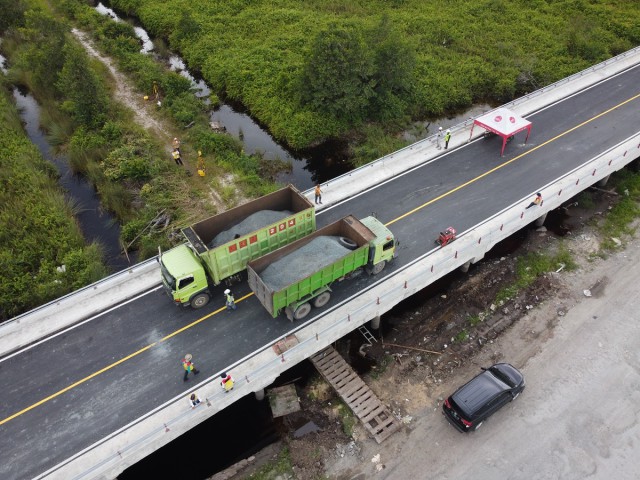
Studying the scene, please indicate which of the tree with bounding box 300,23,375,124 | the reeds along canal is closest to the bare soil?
the reeds along canal

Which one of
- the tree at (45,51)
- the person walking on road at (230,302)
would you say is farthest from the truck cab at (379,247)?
the tree at (45,51)

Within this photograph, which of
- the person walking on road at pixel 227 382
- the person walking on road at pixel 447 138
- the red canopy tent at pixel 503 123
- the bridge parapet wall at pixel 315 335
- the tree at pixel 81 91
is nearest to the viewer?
the bridge parapet wall at pixel 315 335

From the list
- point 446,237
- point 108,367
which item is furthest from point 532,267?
point 108,367

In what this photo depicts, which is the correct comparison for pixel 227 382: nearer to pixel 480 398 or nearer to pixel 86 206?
pixel 480 398

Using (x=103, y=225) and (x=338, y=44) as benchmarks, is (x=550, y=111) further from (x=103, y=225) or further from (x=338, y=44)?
(x=103, y=225)

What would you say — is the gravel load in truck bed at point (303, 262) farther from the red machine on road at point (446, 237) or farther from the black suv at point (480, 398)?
the black suv at point (480, 398)

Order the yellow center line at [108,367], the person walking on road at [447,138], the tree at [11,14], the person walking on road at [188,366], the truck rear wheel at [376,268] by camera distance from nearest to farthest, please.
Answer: the yellow center line at [108,367]
the person walking on road at [188,366]
the truck rear wheel at [376,268]
the person walking on road at [447,138]
the tree at [11,14]

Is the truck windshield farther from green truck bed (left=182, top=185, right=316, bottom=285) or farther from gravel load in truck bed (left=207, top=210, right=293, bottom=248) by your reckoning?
gravel load in truck bed (left=207, top=210, right=293, bottom=248)

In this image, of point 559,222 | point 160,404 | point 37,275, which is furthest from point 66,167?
point 559,222
